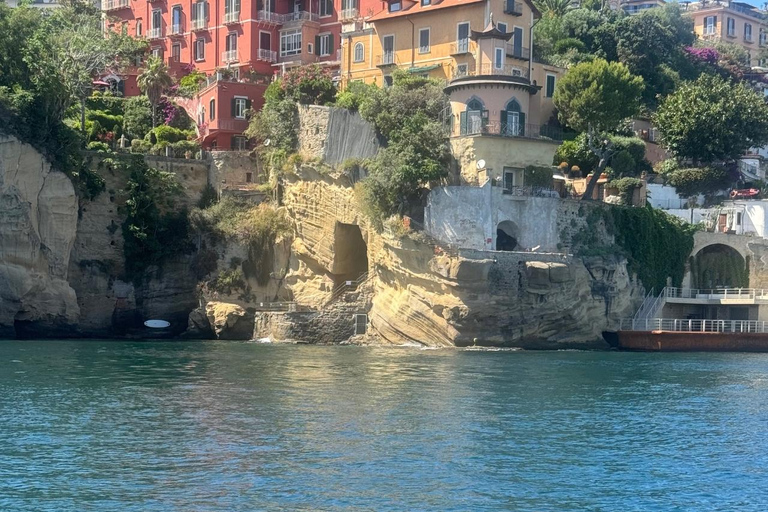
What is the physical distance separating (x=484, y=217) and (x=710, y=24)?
61545 mm

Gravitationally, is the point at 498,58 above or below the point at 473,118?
above

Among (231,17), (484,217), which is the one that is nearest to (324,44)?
(231,17)

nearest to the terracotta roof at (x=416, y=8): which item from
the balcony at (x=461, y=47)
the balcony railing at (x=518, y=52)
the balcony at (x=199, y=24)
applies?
the balcony at (x=461, y=47)

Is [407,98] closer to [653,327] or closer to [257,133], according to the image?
[257,133]

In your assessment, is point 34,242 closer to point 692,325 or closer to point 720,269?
point 692,325

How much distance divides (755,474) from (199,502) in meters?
13.8

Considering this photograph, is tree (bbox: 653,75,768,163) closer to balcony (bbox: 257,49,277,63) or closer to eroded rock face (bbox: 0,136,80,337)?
balcony (bbox: 257,49,277,63)

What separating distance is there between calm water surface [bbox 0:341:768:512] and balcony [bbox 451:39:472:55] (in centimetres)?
2315

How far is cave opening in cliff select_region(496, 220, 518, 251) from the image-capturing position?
60812 mm

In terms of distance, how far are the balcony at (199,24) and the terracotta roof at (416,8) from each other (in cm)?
1514

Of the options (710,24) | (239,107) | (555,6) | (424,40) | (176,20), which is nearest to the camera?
(424,40)

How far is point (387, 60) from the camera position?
240 ft

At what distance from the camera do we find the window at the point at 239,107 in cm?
7331

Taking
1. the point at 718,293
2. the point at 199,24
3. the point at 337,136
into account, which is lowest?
the point at 718,293
